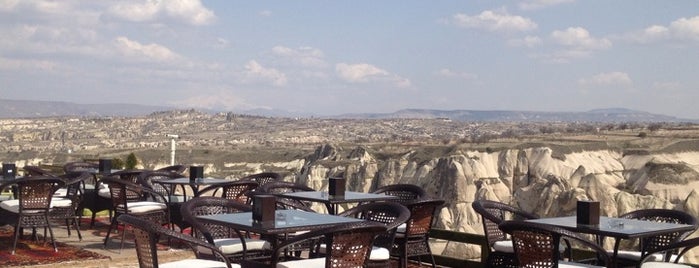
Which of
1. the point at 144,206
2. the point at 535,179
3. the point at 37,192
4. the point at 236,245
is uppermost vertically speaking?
the point at 37,192

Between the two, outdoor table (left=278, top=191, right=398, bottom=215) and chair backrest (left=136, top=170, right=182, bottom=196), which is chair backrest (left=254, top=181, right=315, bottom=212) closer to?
outdoor table (left=278, top=191, right=398, bottom=215)

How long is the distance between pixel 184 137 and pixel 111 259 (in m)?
80.2

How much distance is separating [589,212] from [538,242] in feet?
3.28

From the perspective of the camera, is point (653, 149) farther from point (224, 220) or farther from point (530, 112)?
point (530, 112)

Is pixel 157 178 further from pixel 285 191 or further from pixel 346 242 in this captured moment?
pixel 346 242

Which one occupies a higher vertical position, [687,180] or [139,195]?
[139,195]

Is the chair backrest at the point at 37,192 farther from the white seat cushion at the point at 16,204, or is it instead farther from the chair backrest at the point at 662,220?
the chair backrest at the point at 662,220

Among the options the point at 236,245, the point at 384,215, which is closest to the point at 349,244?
the point at 236,245

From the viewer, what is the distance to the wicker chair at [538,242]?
4.92 m

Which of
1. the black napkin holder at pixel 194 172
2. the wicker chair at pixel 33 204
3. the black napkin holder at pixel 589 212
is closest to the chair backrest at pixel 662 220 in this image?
the black napkin holder at pixel 589 212

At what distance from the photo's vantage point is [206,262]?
495 cm

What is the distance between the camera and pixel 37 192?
8.11 meters

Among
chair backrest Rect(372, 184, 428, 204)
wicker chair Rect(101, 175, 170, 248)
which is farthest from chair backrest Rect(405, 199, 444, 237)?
wicker chair Rect(101, 175, 170, 248)

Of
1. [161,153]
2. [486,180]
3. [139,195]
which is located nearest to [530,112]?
[161,153]
